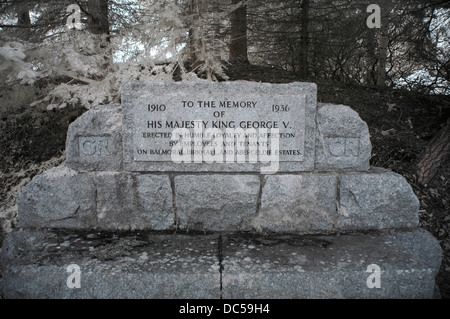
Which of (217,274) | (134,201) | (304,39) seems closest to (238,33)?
(304,39)

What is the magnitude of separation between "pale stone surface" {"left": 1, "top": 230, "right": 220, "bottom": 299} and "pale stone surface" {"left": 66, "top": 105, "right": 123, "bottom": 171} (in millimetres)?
674

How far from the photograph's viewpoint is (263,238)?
8.02ft

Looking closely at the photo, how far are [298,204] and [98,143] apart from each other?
1.69m

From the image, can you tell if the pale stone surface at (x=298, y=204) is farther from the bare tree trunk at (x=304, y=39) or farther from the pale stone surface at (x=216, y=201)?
the bare tree trunk at (x=304, y=39)

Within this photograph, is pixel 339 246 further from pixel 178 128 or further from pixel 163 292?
pixel 178 128

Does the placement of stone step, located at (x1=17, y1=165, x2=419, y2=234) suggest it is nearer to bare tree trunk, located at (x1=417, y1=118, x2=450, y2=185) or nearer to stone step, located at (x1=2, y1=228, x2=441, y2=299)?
stone step, located at (x1=2, y1=228, x2=441, y2=299)

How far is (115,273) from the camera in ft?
6.41

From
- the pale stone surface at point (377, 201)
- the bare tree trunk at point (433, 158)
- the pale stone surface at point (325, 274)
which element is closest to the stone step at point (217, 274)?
the pale stone surface at point (325, 274)

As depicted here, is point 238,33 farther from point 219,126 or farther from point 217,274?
point 217,274

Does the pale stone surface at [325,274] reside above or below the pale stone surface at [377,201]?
below

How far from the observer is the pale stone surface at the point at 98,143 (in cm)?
251

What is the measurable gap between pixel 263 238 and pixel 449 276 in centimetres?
177

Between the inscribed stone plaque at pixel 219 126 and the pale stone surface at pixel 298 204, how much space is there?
0.38ft

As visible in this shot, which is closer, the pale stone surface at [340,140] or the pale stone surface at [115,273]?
the pale stone surface at [115,273]
